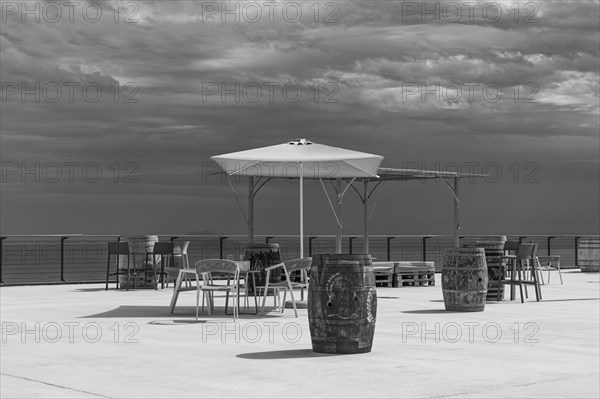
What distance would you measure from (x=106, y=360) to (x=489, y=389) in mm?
3222

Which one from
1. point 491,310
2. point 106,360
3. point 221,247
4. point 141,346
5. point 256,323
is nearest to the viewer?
point 106,360

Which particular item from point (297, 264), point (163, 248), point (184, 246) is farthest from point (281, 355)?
point (184, 246)

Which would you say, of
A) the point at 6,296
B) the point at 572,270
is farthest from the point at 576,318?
the point at 572,270

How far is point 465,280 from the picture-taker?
1395 centimetres

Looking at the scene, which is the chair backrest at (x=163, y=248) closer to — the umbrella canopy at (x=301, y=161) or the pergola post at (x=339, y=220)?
the umbrella canopy at (x=301, y=161)

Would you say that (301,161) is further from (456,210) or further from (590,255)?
(590,255)

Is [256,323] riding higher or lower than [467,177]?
lower

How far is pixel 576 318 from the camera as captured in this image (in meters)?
13.0

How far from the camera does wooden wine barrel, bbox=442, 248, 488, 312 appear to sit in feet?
45.7

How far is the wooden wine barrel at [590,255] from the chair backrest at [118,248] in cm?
1369

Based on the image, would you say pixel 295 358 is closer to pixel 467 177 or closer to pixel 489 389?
pixel 489 389

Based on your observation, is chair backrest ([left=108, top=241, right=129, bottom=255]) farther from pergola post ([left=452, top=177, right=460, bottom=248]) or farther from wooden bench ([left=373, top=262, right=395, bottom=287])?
pergola post ([left=452, top=177, right=460, bottom=248])

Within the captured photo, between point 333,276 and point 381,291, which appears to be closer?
point 333,276

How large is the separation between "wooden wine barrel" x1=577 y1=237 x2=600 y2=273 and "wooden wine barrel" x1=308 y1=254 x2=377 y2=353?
19308 millimetres
